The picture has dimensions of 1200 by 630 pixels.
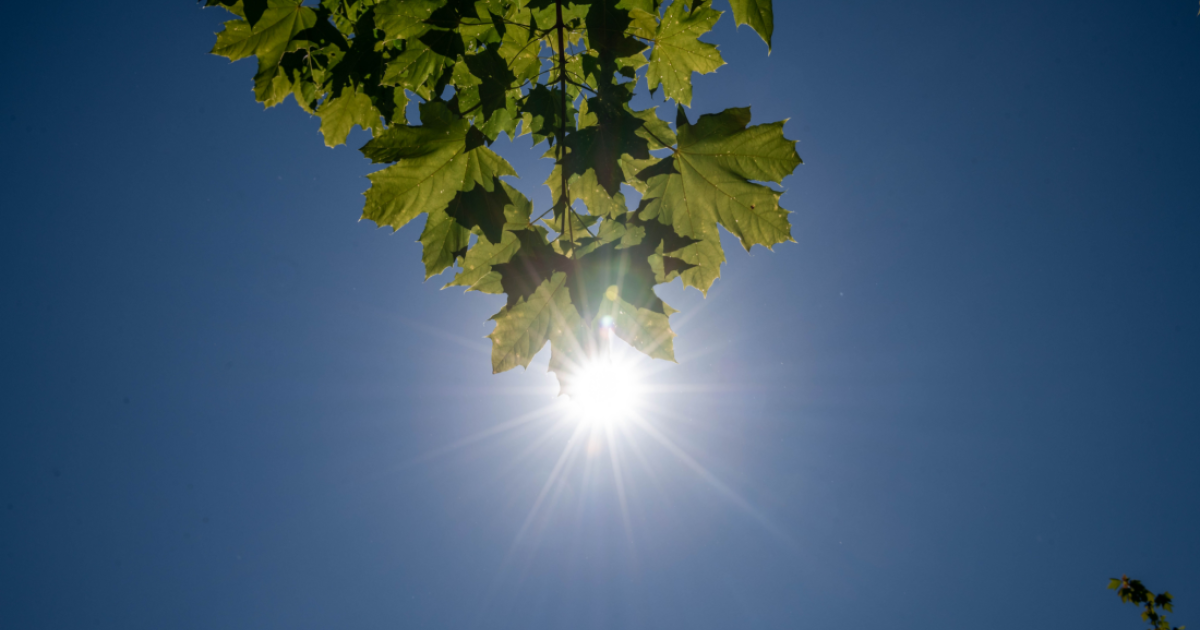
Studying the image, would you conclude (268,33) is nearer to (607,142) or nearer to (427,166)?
(427,166)

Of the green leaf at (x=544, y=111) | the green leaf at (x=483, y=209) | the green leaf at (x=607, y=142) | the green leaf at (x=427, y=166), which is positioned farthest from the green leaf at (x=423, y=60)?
the green leaf at (x=607, y=142)

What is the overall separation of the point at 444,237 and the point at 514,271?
34 cm

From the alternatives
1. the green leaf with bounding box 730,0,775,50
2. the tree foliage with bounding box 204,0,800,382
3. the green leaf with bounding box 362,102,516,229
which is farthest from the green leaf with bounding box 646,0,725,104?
the green leaf with bounding box 362,102,516,229

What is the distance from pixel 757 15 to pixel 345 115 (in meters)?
1.92

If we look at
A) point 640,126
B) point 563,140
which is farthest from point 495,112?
point 640,126

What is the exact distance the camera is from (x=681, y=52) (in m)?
2.26

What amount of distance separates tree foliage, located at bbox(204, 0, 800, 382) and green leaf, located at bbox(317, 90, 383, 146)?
0.49 feet

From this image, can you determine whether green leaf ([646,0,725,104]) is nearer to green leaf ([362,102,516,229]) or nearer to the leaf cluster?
green leaf ([362,102,516,229])

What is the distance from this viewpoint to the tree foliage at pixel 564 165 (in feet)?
6.35

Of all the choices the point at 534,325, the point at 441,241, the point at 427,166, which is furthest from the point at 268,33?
the point at 534,325

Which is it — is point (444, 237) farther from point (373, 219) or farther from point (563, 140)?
point (563, 140)

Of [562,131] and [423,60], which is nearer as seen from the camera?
[562,131]

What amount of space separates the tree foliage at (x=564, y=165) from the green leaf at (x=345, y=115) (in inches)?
5.9

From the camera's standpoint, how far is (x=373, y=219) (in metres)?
1.96
